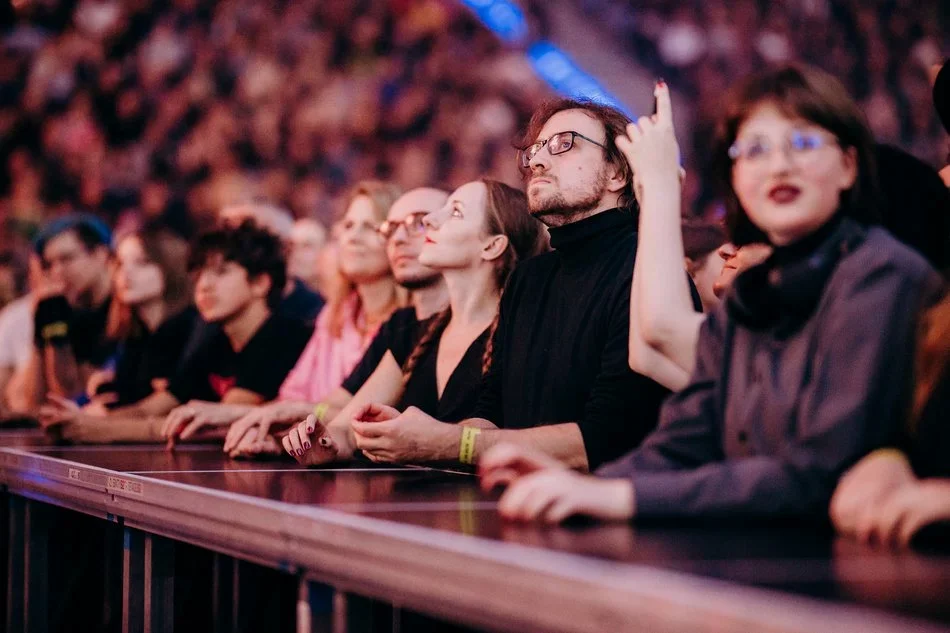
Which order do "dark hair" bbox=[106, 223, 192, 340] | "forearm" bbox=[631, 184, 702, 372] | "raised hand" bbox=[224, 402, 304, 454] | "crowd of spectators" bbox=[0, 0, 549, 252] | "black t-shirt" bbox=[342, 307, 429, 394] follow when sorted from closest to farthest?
"forearm" bbox=[631, 184, 702, 372] → "raised hand" bbox=[224, 402, 304, 454] → "black t-shirt" bbox=[342, 307, 429, 394] → "dark hair" bbox=[106, 223, 192, 340] → "crowd of spectators" bbox=[0, 0, 549, 252]

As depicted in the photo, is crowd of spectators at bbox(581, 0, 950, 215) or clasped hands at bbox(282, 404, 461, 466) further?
crowd of spectators at bbox(581, 0, 950, 215)

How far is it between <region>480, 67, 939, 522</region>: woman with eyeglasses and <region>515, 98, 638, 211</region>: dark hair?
714 millimetres

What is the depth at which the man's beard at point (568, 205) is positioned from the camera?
2.13 meters

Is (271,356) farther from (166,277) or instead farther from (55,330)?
(55,330)

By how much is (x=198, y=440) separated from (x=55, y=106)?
396 centimetres

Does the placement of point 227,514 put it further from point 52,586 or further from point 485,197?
point 52,586

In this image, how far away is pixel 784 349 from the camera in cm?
133

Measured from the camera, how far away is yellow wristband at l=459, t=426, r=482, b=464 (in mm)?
1976

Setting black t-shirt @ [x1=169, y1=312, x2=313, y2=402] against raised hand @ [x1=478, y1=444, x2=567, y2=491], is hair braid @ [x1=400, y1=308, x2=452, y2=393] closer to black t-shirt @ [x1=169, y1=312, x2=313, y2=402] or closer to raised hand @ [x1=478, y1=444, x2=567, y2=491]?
black t-shirt @ [x1=169, y1=312, x2=313, y2=402]

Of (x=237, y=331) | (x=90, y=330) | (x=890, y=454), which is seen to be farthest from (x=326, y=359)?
(x=890, y=454)

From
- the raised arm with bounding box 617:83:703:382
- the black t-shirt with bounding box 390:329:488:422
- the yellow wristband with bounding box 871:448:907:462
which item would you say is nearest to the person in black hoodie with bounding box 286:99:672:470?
the black t-shirt with bounding box 390:329:488:422

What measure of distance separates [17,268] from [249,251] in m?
3.17

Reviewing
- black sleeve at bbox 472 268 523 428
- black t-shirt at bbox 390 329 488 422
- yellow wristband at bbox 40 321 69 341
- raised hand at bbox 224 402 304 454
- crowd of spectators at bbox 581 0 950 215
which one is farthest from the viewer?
crowd of spectators at bbox 581 0 950 215

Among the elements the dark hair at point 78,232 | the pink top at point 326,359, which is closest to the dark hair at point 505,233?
the pink top at point 326,359
